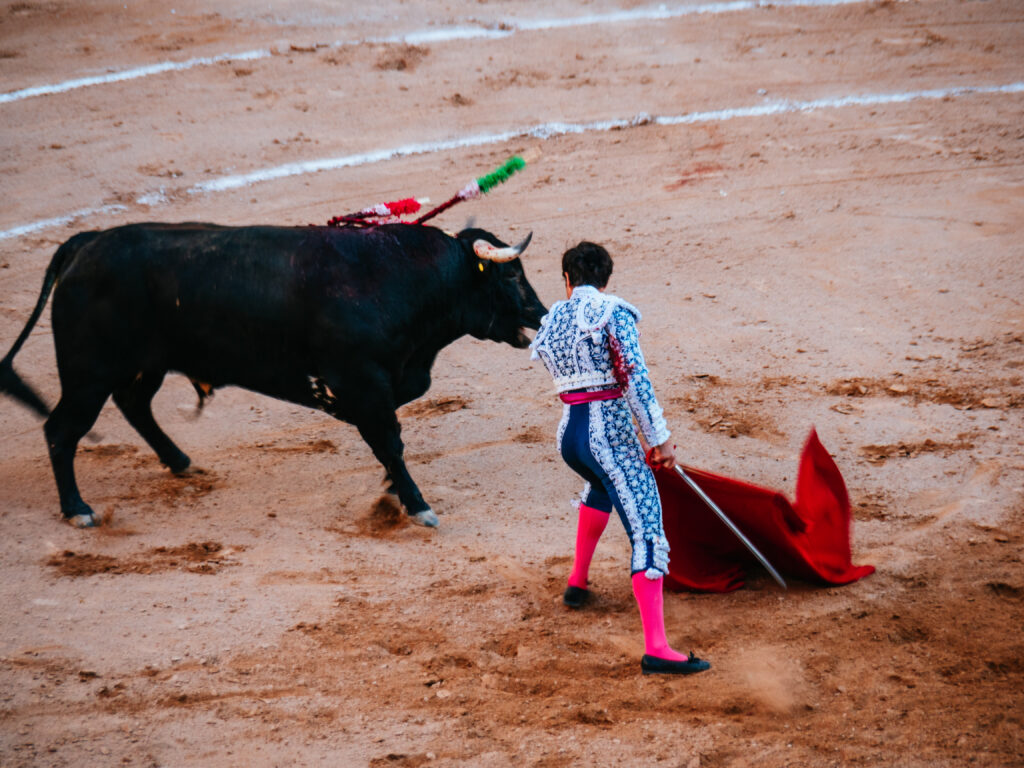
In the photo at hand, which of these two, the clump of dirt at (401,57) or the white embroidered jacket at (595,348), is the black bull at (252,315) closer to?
the white embroidered jacket at (595,348)

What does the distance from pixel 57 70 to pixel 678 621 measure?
919 cm

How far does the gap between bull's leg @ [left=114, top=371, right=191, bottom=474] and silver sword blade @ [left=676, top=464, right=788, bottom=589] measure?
278 centimetres

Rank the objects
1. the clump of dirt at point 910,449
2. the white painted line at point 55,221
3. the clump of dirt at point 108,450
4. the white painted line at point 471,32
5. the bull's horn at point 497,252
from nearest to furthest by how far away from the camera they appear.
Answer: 1. the bull's horn at point 497,252
2. the clump of dirt at point 910,449
3. the clump of dirt at point 108,450
4. the white painted line at point 55,221
5. the white painted line at point 471,32

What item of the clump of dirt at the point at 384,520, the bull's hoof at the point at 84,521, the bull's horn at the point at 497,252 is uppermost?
the bull's horn at the point at 497,252

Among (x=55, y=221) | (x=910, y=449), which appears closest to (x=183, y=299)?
(x=910, y=449)

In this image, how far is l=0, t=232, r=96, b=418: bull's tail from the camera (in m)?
5.18

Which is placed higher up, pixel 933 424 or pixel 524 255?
pixel 524 255

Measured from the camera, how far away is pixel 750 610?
14.2 ft

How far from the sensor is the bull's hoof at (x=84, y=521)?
510cm

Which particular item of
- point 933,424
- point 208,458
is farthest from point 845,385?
point 208,458

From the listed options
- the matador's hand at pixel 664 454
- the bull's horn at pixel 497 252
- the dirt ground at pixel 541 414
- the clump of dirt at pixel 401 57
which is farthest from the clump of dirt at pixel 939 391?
the clump of dirt at pixel 401 57

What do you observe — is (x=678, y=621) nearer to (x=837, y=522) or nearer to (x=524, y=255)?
(x=837, y=522)

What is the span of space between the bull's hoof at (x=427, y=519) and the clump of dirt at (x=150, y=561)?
85cm

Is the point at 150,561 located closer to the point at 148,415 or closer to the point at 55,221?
the point at 148,415
